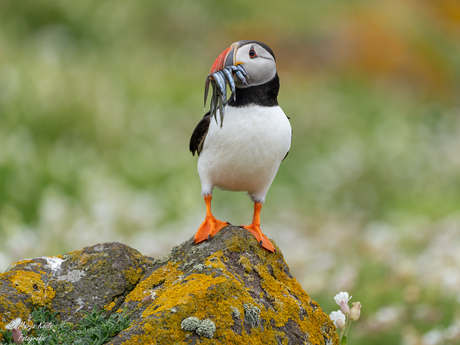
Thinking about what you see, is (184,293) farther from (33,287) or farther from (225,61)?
(225,61)

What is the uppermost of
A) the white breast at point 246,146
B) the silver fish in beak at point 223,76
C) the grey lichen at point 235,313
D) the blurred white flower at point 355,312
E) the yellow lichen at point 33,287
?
the silver fish in beak at point 223,76

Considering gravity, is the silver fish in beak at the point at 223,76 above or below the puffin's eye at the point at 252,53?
below

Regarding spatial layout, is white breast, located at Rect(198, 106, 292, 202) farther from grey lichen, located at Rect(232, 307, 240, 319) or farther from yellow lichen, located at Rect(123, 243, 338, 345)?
grey lichen, located at Rect(232, 307, 240, 319)

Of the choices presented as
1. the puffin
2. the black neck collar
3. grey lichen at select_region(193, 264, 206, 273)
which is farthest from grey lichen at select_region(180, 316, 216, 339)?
the black neck collar

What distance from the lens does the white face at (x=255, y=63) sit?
3.96m

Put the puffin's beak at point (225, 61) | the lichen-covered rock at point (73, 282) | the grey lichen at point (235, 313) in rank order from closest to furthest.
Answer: the grey lichen at point (235, 313) → the lichen-covered rock at point (73, 282) → the puffin's beak at point (225, 61)

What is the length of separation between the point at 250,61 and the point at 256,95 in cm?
28

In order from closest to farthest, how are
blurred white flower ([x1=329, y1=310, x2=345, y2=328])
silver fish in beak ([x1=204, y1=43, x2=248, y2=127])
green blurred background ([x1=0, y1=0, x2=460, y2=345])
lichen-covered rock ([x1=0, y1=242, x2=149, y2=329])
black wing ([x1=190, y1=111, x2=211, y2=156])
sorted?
lichen-covered rock ([x1=0, y1=242, x2=149, y2=329]), blurred white flower ([x1=329, y1=310, x2=345, y2=328]), silver fish in beak ([x1=204, y1=43, x2=248, y2=127]), black wing ([x1=190, y1=111, x2=211, y2=156]), green blurred background ([x1=0, y1=0, x2=460, y2=345])

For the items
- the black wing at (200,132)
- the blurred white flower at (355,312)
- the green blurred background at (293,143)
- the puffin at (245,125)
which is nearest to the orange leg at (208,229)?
the puffin at (245,125)

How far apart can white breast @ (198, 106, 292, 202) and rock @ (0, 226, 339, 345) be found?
1.58ft

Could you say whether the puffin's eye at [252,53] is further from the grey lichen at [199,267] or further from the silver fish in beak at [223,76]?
the grey lichen at [199,267]

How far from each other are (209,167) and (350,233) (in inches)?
286

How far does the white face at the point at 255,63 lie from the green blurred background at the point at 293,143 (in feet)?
9.69

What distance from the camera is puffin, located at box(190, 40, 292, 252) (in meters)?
3.92
